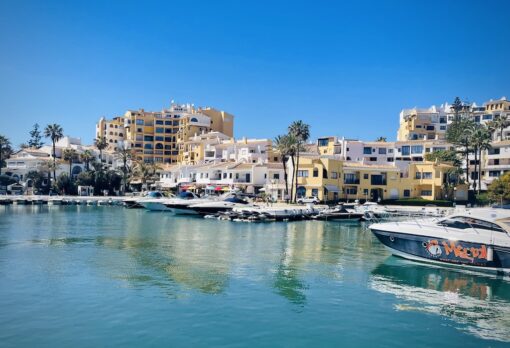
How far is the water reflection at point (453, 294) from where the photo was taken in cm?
1677

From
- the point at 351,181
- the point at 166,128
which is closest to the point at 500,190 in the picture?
the point at 351,181

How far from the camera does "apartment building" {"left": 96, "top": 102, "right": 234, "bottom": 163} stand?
135 m

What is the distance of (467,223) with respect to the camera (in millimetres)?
24969

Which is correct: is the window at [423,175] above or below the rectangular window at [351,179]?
above

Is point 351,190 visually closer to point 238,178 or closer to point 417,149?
point 238,178

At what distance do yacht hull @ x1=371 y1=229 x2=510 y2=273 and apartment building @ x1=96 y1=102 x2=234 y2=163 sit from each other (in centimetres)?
11012

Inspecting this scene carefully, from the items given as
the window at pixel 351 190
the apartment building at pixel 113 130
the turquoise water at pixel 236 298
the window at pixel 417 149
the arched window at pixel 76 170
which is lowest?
the turquoise water at pixel 236 298

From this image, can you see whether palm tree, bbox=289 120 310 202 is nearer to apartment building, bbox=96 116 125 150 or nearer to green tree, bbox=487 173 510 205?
green tree, bbox=487 173 510 205

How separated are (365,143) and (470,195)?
26642 millimetres

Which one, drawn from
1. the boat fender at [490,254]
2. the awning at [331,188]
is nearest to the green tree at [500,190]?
the awning at [331,188]

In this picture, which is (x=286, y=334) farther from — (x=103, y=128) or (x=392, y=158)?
(x=103, y=128)

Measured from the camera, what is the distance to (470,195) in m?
76.2

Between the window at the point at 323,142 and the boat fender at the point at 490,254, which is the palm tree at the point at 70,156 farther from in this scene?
the boat fender at the point at 490,254

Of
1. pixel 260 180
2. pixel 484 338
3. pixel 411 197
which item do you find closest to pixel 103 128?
pixel 260 180
